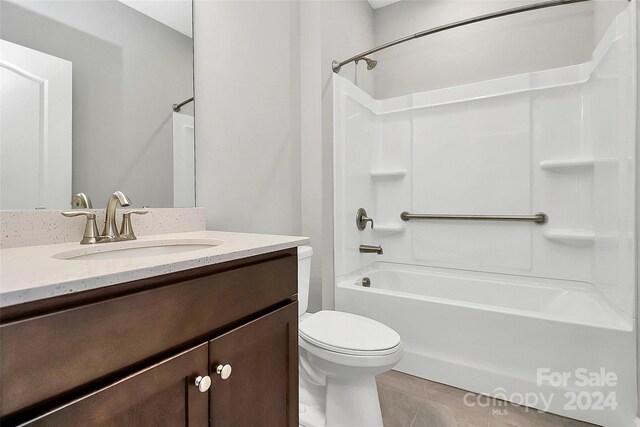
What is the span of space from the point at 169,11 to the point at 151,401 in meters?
1.54

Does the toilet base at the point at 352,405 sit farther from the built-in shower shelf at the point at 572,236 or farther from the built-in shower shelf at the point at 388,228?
the built-in shower shelf at the point at 572,236

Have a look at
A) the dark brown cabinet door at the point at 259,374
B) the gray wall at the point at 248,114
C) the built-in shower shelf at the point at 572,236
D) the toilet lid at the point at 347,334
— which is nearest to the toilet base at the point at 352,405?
the toilet lid at the point at 347,334

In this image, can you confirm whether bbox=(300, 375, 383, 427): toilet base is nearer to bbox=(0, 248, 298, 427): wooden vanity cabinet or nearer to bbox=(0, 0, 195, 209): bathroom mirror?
bbox=(0, 248, 298, 427): wooden vanity cabinet

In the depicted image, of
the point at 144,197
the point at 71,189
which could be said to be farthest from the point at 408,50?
the point at 71,189

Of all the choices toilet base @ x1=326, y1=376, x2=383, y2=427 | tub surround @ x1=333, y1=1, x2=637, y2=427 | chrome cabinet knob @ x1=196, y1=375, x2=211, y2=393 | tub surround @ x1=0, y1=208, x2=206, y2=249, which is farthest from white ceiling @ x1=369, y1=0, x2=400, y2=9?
chrome cabinet knob @ x1=196, y1=375, x2=211, y2=393

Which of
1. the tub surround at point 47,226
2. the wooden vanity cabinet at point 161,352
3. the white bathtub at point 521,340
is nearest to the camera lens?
the wooden vanity cabinet at point 161,352

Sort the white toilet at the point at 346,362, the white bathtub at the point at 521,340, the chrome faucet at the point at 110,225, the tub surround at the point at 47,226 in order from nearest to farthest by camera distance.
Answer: the tub surround at the point at 47,226
the chrome faucet at the point at 110,225
the white toilet at the point at 346,362
the white bathtub at the point at 521,340

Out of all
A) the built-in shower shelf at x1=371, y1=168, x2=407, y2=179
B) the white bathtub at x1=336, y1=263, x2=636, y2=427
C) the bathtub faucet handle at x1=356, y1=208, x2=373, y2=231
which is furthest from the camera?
the built-in shower shelf at x1=371, y1=168, x2=407, y2=179

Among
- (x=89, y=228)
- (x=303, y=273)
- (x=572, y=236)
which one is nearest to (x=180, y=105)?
(x=89, y=228)

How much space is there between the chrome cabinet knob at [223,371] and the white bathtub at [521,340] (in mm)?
1249

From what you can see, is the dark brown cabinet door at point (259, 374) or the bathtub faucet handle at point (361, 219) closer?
the dark brown cabinet door at point (259, 374)

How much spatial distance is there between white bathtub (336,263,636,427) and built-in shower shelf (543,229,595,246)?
0.84ft

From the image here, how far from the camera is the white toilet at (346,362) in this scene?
119cm

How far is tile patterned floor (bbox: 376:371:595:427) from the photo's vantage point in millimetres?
1366
